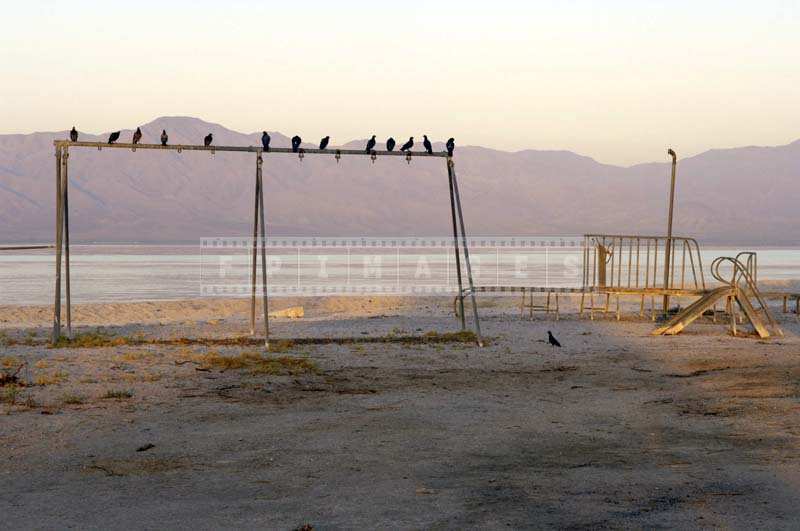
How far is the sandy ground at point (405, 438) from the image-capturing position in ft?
26.2

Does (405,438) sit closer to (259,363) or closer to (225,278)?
(259,363)

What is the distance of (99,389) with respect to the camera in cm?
1406

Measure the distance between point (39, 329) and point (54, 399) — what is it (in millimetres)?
11684

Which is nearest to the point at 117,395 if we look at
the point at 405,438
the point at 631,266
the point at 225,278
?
the point at 405,438

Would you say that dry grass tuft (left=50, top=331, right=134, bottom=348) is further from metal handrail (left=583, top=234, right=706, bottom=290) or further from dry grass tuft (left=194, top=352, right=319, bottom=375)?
metal handrail (left=583, top=234, right=706, bottom=290)

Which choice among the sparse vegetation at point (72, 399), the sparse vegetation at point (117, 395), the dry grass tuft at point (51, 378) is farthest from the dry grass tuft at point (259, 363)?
the sparse vegetation at point (72, 399)

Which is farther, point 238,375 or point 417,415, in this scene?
point 238,375

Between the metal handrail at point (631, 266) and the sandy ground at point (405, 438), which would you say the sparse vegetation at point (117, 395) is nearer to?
the sandy ground at point (405, 438)

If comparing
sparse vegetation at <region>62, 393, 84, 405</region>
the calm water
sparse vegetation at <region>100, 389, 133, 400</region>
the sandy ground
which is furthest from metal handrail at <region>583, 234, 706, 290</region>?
Result: sparse vegetation at <region>62, 393, 84, 405</region>

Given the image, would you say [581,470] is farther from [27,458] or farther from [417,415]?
[27,458]

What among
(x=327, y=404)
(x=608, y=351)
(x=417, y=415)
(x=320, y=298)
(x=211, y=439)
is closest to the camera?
(x=211, y=439)

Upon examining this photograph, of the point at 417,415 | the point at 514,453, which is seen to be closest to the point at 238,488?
the point at 514,453

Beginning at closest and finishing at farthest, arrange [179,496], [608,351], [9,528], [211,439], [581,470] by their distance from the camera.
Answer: [9,528] → [179,496] → [581,470] → [211,439] → [608,351]

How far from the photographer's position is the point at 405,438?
426 inches
